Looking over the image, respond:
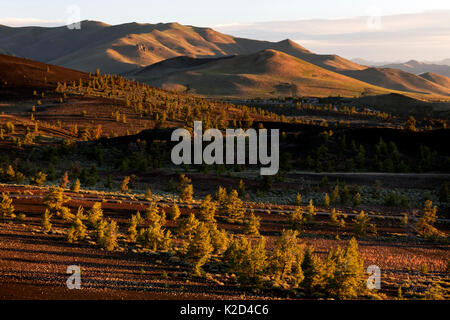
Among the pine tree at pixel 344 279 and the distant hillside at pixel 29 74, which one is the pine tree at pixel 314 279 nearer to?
the pine tree at pixel 344 279

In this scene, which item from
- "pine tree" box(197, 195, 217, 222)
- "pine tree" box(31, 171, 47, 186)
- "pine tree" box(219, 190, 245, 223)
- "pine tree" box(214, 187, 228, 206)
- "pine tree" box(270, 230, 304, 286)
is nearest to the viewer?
"pine tree" box(270, 230, 304, 286)

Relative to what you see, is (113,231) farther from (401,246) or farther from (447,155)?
(447,155)

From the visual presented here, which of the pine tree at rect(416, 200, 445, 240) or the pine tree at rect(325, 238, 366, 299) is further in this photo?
the pine tree at rect(416, 200, 445, 240)

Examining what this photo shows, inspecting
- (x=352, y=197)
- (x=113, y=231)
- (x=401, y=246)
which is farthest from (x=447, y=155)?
(x=113, y=231)

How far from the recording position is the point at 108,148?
61000 mm

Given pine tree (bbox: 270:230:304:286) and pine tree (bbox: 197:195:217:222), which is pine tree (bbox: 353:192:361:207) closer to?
pine tree (bbox: 197:195:217:222)

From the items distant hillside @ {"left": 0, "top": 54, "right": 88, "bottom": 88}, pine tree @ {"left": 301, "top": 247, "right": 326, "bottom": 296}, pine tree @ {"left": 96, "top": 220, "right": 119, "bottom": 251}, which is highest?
distant hillside @ {"left": 0, "top": 54, "right": 88, "bottom": 88}

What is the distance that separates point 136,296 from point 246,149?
151ft

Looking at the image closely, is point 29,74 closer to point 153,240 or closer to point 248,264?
point 153,240

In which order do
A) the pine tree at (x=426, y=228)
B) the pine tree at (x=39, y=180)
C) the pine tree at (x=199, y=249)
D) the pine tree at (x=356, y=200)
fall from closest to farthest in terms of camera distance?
the pine tree at (x=199, y=249)
the pine tree at (x=426, y=228)
the pine tree at (x=356, y=200)
the pine tree at (x=39, y=180)

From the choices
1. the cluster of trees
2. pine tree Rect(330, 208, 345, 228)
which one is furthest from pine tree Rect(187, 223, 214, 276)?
pine tree Rect(330, 208, 345, 228)

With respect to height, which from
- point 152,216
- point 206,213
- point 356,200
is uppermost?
point 356,200

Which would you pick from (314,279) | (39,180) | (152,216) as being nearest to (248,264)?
(314,279)

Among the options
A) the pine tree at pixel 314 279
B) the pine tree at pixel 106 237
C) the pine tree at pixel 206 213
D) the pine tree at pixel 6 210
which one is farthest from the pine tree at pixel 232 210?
the pine tree at pixel 6 210
